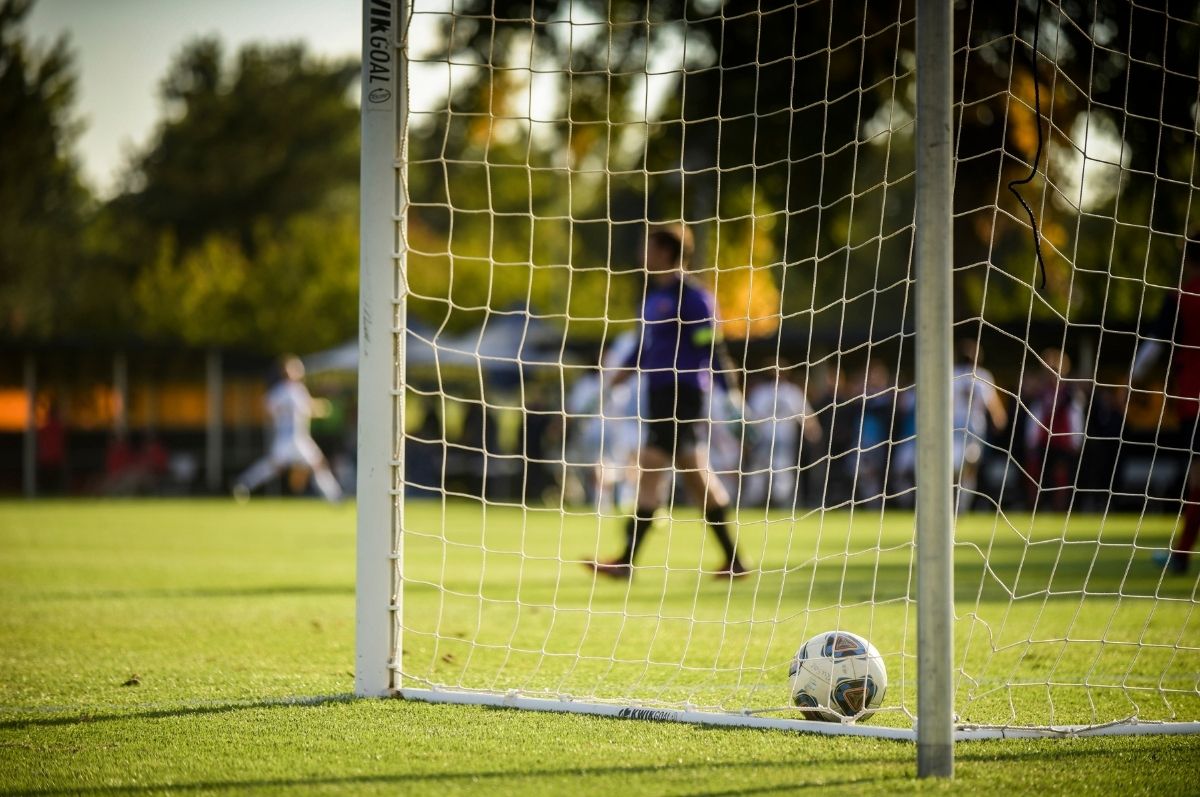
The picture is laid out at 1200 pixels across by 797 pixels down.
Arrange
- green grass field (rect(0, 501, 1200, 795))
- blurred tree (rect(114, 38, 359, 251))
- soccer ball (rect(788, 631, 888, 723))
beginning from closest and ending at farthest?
green grass field (rect(0, 501, 1200, 795)) → soccer ball (rect(788, 631, 888, 723)) → blurred tree (rect(114, 38, 359, 251))

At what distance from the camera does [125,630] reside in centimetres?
582

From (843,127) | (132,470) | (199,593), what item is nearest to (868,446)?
(843,127)

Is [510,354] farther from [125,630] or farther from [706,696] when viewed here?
[706,696]

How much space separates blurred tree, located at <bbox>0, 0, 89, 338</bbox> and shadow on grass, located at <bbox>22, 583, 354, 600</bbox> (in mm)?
30384

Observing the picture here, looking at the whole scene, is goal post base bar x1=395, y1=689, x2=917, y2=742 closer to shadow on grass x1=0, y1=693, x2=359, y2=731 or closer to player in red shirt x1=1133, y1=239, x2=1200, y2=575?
shadow on grass x1=0, y1=693, x2=359, y2=731

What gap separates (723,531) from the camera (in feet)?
25.6

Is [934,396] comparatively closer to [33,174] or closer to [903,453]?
[903,453]

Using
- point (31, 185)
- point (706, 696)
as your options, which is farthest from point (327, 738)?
point (31, 185)

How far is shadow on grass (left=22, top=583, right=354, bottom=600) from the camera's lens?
7230 mm

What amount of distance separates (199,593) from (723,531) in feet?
10.6

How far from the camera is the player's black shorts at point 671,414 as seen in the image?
7828 millimetres

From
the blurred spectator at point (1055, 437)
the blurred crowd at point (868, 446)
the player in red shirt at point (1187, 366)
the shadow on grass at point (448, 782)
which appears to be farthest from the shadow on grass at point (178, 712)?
the blurred spectator at point (1055, 437)

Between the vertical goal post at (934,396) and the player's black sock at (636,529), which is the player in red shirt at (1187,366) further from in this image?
the vertical goal post at (934,396)

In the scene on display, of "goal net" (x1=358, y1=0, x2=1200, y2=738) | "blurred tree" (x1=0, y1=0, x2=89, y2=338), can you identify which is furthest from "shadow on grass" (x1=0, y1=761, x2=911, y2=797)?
"blurred tree" (x1=0, y1=0, x2=89, y2=338)
